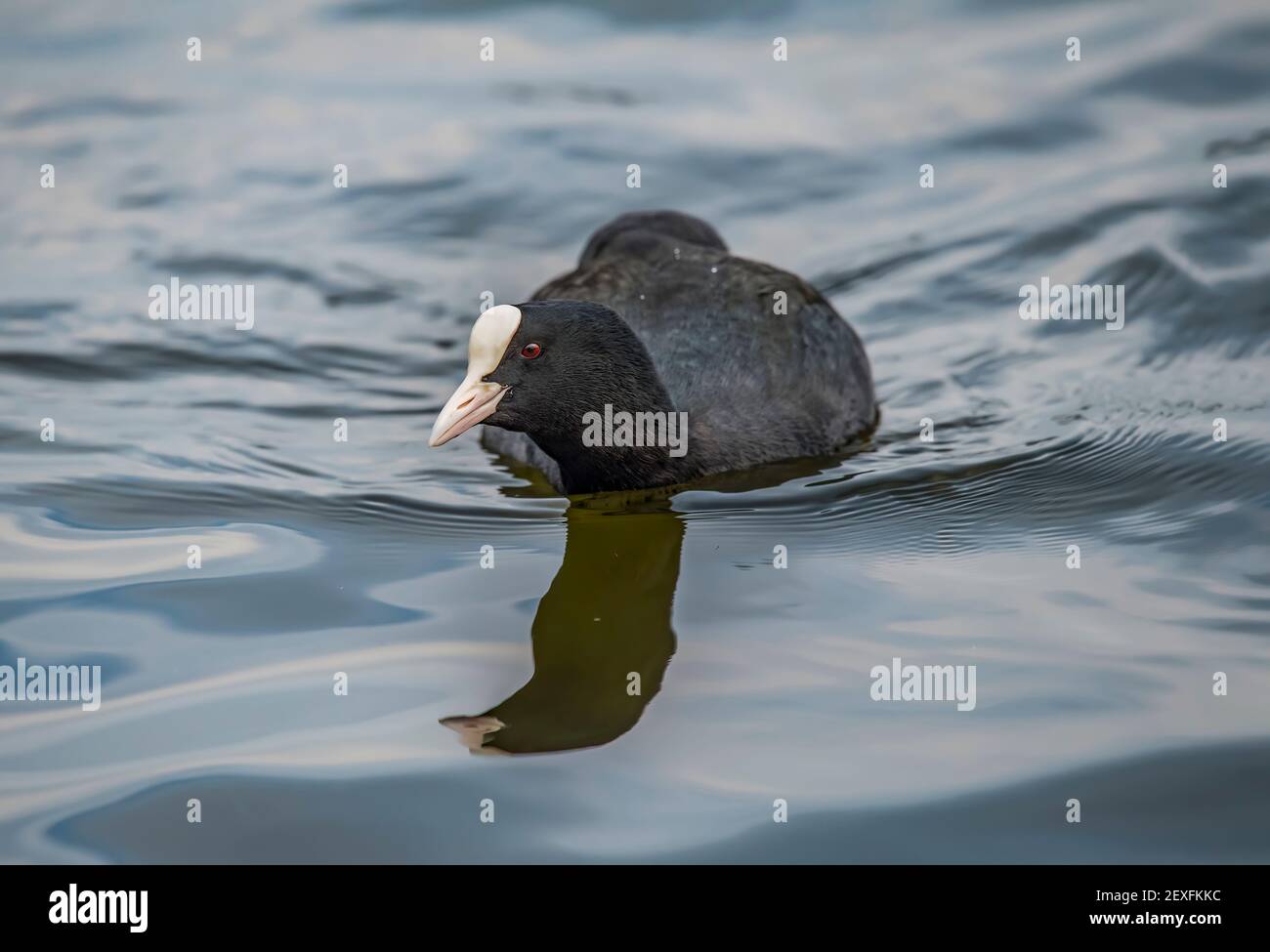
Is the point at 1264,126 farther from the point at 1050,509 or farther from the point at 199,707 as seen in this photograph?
the point at 199,707

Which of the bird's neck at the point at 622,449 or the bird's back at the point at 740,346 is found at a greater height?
the bird's back at the point at 740,346

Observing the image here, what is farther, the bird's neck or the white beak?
the bird's neck

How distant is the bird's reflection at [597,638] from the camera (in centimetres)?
450

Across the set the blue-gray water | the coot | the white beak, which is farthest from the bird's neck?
the white beak

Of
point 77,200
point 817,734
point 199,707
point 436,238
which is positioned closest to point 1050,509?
point 817,734

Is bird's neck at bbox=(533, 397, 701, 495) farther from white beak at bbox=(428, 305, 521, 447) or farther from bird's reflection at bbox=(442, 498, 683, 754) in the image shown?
white beak at bbox=(428, 305, 521, 447)

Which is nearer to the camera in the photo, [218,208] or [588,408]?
[588,408]

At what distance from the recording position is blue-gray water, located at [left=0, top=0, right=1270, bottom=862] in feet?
13.8

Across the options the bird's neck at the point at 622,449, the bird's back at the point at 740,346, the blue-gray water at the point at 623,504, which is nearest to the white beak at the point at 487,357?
the bird's neck at the point at 622,449

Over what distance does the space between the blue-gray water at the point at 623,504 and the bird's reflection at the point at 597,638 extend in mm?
19

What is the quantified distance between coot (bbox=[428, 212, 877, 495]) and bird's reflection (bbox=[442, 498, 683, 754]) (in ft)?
0.84

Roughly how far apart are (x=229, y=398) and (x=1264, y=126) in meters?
5.99

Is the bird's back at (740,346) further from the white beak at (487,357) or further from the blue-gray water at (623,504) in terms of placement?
the white beak at (487,357)

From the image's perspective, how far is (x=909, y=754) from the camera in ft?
14.3
